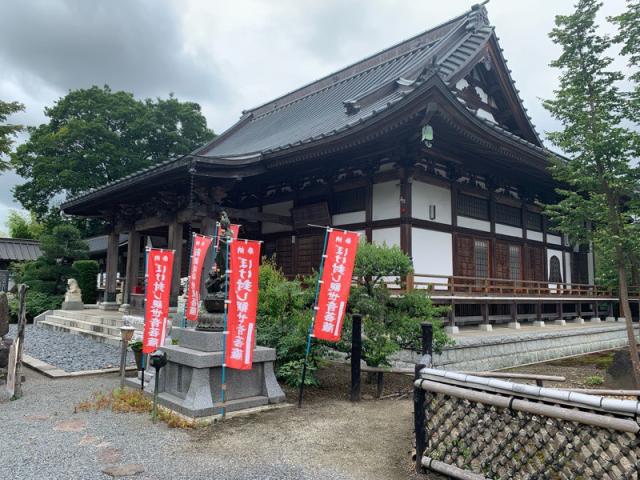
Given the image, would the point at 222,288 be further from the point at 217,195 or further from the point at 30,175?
the point at 30,175

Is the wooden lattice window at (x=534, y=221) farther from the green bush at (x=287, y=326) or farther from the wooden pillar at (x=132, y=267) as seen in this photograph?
the wooden pillar at (x=132, y=267)

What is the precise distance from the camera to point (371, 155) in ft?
35.2

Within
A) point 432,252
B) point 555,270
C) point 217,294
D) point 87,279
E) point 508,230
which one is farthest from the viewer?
point 87,279

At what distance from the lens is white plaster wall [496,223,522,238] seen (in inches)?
532

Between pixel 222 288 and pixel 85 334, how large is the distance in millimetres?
9364

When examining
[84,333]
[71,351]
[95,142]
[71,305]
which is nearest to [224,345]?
[71,351]

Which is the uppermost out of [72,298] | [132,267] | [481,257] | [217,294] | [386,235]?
[386,235]

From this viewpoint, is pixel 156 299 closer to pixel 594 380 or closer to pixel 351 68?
pixel 594 380

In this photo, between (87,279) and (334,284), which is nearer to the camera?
(334,284)

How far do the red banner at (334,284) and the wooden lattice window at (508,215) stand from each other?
28.4ft

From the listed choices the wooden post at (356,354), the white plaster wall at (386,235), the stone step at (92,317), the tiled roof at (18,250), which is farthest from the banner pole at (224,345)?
the tiled roof at (18,250)

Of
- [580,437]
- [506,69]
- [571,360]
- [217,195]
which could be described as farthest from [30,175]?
[580,437]

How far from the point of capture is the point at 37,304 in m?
18.3

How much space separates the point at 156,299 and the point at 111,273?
32.9 ft
